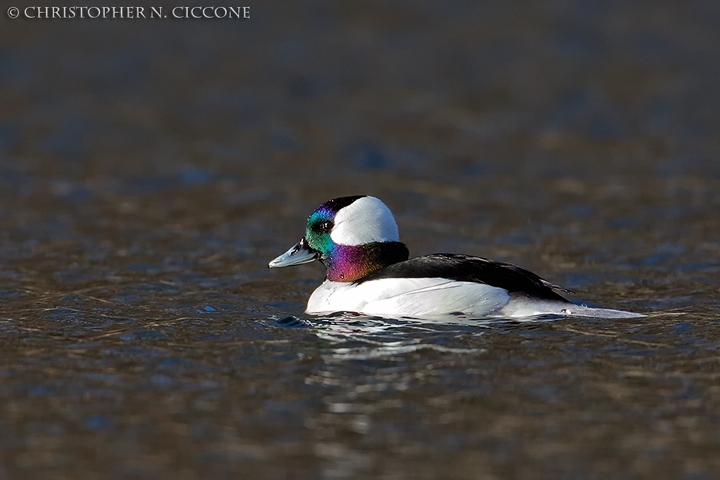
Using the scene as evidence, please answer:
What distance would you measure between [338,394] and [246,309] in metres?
2.74

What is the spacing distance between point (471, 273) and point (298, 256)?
169 centimetres

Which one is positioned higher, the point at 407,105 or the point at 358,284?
the point at 407,105

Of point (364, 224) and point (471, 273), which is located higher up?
point (364, 224)

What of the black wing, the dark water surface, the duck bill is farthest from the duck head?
the dark water surface

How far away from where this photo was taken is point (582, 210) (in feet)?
47.3

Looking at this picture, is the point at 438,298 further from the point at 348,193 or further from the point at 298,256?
the point at 348,193

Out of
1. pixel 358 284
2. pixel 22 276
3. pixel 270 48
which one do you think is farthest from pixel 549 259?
pixel 270 48

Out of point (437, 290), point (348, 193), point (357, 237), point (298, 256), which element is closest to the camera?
point (437, 290)

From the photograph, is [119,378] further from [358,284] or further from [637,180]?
[637,180]

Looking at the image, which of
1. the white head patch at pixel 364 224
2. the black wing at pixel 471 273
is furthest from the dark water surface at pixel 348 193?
the white head patch at pixel 364 224

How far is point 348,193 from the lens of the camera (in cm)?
1498

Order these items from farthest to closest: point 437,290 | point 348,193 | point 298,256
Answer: point 348,193
point 298,256
point 437,290

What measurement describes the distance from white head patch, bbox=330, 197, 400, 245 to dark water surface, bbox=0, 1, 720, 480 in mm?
802

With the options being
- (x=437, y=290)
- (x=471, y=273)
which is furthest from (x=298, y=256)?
(x=471, y=273)
